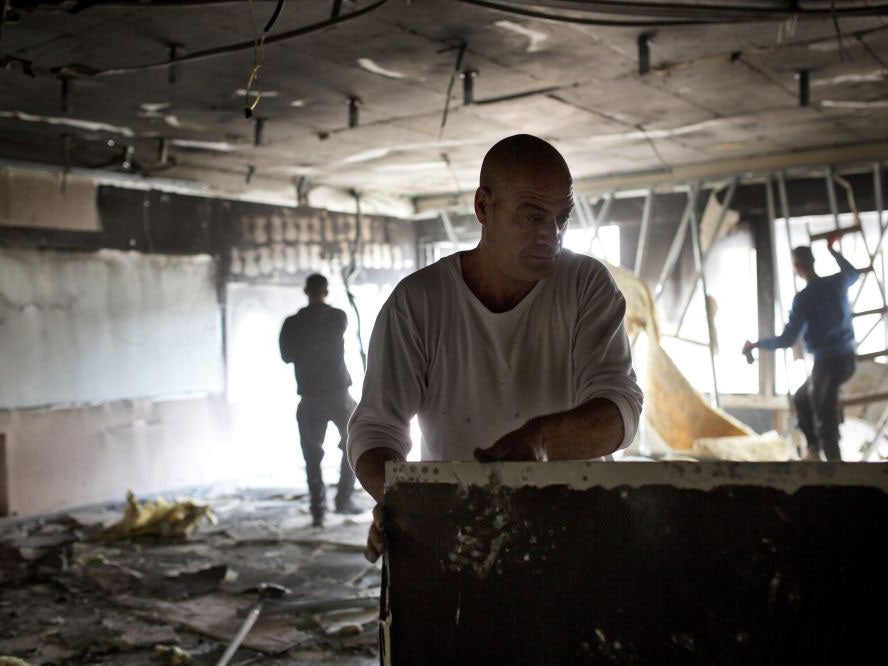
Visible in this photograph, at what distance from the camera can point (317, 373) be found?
6.41 meters

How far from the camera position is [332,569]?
199 inches

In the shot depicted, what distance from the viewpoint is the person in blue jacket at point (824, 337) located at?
644 cm

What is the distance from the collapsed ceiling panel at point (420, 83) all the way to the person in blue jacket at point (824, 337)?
1.41m

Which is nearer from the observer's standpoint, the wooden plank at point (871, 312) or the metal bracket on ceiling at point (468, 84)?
the metal bracket on ceiling at point (468, 84)

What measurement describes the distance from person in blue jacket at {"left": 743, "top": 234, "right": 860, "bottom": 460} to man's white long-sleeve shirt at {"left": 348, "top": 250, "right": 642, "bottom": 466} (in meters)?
5.07

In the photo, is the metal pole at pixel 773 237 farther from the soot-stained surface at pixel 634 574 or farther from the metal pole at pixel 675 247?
the soot-stained surface at pixel 634 574

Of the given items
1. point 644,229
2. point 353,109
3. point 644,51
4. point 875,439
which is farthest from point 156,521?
point 644,229

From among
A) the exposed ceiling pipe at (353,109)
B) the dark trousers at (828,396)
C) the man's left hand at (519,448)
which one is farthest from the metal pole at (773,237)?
the man's left hand at (519,448)

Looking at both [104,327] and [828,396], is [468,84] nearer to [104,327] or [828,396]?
[828,396]

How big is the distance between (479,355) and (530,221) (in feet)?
0.99

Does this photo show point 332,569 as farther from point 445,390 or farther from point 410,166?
point 410,166

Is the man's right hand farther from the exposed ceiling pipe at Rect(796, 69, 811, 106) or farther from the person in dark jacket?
the exposed ceiling pipe at Rect(796, 69, 811, 106)

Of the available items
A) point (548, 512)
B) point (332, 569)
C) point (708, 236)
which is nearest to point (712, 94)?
point (708, 236)

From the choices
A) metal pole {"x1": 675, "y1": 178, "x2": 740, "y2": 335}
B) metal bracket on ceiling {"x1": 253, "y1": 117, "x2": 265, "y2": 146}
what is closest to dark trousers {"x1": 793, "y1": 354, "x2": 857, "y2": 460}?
metal pole {"x1": 675, "y1": 178, "x2": 740, "y2": 335}
